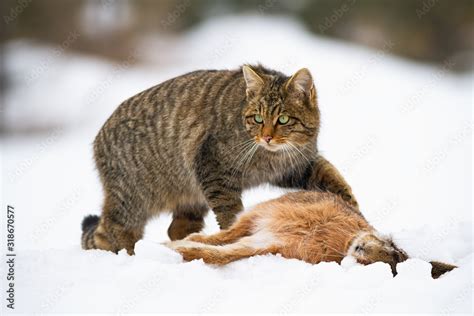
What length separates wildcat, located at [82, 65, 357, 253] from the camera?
4.81 m

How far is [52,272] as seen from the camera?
3742 millimetres

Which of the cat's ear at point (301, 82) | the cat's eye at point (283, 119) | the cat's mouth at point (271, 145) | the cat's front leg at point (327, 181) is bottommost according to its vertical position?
the cat's front leg at point (327, 181)

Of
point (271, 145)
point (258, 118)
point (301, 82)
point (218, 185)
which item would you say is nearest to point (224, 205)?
point (218, 185)

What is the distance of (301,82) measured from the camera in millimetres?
4777

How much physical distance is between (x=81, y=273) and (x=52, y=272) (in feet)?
0.59

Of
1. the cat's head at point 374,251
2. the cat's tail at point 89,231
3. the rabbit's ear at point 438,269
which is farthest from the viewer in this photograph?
the cat's tail at point 89,231

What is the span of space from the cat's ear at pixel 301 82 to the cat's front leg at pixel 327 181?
58 cm

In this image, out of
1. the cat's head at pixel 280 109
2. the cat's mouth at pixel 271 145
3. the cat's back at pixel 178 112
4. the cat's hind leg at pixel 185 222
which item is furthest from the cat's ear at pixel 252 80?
the cat's hind leg at pixel 185 222

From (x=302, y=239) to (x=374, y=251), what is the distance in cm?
40

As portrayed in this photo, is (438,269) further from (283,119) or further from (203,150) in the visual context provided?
(203,150)

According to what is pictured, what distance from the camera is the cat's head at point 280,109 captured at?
4.73m

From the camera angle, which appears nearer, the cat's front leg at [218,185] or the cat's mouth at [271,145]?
the cat's mouth at [271,145]

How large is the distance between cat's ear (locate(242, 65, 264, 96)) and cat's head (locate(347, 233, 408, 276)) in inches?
61.4

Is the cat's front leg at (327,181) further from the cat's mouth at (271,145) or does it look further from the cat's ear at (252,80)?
the cat's ear at (252,80)
